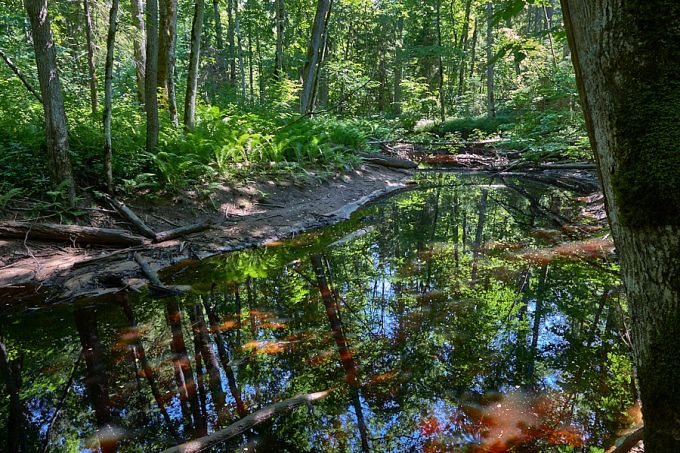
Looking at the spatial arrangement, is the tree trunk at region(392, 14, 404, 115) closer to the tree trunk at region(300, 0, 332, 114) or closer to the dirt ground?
the tree trunk at region(300, 0, 332, 114)

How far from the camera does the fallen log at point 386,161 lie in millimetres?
14812

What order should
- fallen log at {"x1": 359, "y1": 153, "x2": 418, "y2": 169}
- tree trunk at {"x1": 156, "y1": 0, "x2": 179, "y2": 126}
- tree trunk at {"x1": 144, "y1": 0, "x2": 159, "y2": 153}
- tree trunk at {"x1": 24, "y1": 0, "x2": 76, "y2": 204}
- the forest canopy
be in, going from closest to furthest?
tree trunk at {"x1": 24, "y1": 0, "x2": 76, "y2": 204}
the forest canopy
tree trunk at {"x1": 144, "y1": 0, "x2": 159, "y2": 153}
tree trunk at {"x1": 156, "y1": 0, "x2": 179, "y2": 126}
fallen log at {"x1": 359, "y1": 153, "x2": 418, "y2": 169}

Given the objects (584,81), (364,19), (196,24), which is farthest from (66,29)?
(364,19)

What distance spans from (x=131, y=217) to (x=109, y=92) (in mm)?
2092

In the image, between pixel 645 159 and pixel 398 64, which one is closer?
pixel 645 159

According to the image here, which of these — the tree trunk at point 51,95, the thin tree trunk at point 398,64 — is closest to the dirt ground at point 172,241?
the tree trunk at point 51,95

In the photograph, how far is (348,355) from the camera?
4.04 m

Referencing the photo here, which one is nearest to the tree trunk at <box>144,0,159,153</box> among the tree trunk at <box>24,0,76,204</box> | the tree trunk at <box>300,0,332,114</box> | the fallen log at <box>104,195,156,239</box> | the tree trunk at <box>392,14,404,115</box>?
the tree trunk at <box>24,0,76,204</box>

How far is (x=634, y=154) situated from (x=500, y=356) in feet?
10.4

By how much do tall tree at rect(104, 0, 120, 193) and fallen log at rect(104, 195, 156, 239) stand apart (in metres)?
0.28

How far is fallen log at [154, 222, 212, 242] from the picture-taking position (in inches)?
273

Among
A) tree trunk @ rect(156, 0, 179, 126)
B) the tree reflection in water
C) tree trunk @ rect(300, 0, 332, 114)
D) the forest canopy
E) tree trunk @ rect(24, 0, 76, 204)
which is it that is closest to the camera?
the tree reflection in water

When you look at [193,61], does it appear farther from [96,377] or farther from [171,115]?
[96,377]

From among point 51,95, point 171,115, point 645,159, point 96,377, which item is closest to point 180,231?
point 51,95
